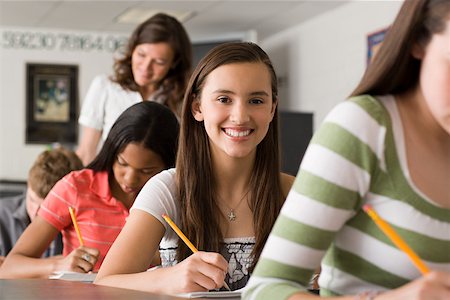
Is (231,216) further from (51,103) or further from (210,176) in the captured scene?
(51,103)

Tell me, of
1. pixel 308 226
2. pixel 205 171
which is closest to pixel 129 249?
pixel 205 171

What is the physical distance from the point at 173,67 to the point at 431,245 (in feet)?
6.66

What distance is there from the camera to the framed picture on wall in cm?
700

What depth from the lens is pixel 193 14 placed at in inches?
249

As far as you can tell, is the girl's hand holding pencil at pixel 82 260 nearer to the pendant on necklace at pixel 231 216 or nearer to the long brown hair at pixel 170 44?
the pendant on necklace at pixel 231 216

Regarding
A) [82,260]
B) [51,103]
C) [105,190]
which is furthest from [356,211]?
[51,103]

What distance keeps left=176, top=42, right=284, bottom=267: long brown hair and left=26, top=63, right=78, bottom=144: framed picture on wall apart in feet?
18.3

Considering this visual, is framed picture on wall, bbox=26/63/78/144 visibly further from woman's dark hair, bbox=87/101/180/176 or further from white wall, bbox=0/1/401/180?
woman's dark hair, bbox=87/101/180/176

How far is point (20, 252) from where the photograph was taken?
2080mm

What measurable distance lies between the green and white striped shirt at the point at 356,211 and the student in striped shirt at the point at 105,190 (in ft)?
3.76

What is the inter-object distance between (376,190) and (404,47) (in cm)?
18

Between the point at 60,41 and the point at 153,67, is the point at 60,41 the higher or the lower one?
the higher one

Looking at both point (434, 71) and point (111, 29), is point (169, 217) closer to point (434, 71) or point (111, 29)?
point (434, 71)

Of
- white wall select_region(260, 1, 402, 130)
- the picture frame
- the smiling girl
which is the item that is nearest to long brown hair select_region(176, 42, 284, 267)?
the smiling girl
